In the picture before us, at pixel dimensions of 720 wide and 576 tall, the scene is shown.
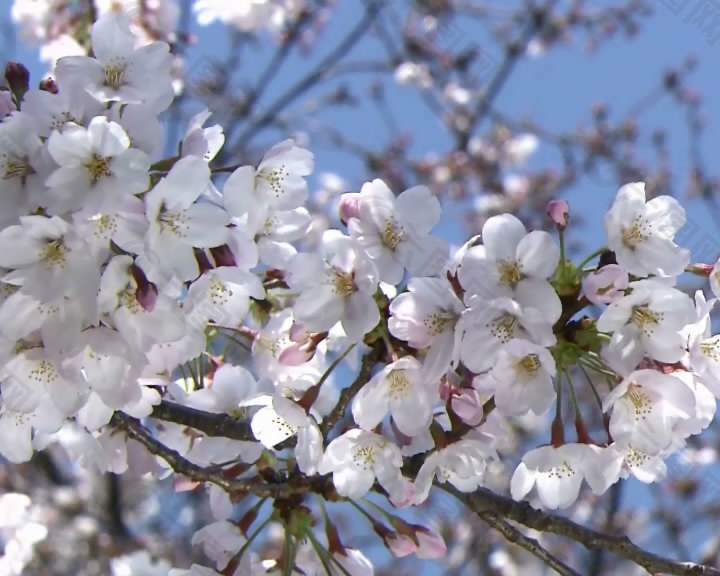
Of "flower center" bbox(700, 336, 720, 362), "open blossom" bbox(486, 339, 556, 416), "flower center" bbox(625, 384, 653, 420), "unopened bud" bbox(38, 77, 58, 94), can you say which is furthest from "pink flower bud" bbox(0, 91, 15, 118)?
"flower center" bbox(700, 336, 720, 362)

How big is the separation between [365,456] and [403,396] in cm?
17

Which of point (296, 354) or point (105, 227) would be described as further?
point (296, 354)

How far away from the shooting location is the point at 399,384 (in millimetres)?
1604

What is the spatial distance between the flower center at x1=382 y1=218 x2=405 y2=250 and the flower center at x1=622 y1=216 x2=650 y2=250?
37cm

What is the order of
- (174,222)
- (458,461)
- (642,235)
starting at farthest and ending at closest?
(458,461)
(642,235)
(174,222)

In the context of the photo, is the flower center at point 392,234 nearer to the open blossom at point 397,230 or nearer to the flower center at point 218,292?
the open blossom at point 397,230

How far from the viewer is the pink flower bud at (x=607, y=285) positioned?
1.49 m

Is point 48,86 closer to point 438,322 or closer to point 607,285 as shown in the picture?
point 438,322

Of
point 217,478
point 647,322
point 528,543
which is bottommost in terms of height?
point 217,478

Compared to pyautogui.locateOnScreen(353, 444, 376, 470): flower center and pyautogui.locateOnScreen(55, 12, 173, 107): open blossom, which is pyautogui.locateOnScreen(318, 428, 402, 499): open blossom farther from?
pyautogui.locateOnScreen(55, 12, 173, 107): open blossom

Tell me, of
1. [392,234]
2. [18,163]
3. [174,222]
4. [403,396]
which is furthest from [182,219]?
[403,396]

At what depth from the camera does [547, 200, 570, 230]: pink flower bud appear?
1613mm

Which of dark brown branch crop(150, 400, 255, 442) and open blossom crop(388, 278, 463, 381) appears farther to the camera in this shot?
dark brown branch crop(150, 400, 255, 442)

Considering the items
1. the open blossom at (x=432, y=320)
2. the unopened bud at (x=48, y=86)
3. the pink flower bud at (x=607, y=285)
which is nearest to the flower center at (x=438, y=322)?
the open blossom at (x=432, y=320)
